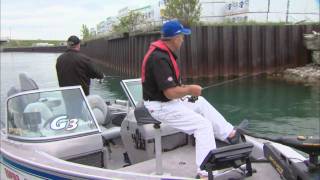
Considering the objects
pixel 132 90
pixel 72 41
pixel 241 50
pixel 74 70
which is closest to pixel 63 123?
pixel 132 90

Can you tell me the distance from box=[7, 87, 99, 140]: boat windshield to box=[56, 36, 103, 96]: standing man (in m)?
1.47

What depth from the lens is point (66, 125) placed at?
18.4ft

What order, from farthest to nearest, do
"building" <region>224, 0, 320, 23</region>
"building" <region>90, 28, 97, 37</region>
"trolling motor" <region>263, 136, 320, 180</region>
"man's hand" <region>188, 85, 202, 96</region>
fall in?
"building" <region>90, 28, 97, 37</region>
"building" <region>224, 0, 320, 23</region>
"man's hand" <region>188, 85, 202, 96</region>
"trolling motor" <region>263, 136, 320, 180</region>

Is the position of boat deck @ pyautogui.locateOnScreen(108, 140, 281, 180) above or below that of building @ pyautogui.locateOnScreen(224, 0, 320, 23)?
below

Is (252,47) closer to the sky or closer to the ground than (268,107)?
closer to the sky

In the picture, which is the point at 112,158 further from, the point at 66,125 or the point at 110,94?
the point at 110,94

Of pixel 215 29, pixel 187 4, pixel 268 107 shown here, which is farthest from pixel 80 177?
pixel 187 4

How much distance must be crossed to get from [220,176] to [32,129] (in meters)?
2.32

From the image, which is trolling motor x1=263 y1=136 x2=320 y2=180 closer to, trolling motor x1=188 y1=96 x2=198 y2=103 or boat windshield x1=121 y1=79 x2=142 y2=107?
trolling motor x1=188 y1=96 x2=198 y2=103

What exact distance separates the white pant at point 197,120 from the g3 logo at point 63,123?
41.0 inches

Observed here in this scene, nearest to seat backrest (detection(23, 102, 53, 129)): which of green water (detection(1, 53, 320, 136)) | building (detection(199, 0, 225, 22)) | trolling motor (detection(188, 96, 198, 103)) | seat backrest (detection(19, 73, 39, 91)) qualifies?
seat backrest (detection(19, 73, 39, 91))

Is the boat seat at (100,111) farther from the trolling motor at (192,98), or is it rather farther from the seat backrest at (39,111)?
the trolling motor at (192,98)

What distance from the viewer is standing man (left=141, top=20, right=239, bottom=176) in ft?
15.5

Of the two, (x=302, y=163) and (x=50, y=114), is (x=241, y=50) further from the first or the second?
(x=302, y=163)
